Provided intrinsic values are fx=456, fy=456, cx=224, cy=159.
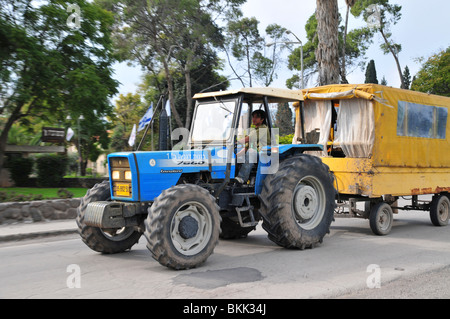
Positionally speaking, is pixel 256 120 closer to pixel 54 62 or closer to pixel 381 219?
pixel 381 219

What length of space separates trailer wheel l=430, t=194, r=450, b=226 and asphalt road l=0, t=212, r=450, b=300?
207cm

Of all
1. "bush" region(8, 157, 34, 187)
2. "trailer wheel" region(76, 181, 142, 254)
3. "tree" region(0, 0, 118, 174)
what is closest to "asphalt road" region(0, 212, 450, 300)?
"trailer wheel" region(76, 181, 142, 254)

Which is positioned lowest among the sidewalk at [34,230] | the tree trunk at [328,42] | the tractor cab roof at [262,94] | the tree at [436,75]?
the sidewalk at [34,230]

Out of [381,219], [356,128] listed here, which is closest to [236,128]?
[356,128]

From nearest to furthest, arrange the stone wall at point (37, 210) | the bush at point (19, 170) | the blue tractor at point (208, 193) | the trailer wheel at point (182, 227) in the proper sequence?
the trailer wheel at point (182, 227) → the blue tractor at point (208, 193) → the stone wall at point (37, 210) → the bush at point (19, 170)

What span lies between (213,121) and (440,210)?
Result: 6.88 metres

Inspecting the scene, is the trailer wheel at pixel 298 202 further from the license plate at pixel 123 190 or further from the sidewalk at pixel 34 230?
the sidewalk at pixel 34 230

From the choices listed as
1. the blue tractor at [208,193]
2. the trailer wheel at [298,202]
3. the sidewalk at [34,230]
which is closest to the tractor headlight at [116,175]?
the blue tractor at [208,193]

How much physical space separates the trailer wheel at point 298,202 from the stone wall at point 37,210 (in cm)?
705

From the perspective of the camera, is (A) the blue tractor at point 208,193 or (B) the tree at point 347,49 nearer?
(A) the blue tractor at point 208,193

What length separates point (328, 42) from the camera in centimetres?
1703

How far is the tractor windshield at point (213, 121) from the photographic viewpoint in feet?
25.3

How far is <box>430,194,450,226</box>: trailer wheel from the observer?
11188 mm
